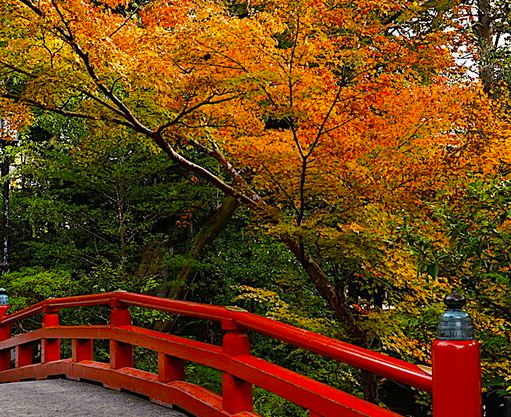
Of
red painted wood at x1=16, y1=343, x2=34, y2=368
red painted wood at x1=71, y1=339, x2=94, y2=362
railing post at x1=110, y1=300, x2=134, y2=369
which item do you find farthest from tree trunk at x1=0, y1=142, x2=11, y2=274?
railing post at x1=110, y1=300, x2=134, y2=369

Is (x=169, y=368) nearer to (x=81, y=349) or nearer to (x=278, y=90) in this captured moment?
(x=81, y=349)

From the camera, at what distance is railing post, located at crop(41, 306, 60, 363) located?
257 inches

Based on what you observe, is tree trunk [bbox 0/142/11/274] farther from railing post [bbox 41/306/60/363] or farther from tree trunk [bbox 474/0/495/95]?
tree trunk [bbox 474/0/495/95]

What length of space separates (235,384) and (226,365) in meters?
0.13

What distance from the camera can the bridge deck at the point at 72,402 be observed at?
14.7 feet

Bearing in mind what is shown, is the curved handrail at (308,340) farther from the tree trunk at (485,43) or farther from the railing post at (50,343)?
the tree trunk at (485,43)

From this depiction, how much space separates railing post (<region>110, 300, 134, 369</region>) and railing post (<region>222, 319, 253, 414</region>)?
1693mm

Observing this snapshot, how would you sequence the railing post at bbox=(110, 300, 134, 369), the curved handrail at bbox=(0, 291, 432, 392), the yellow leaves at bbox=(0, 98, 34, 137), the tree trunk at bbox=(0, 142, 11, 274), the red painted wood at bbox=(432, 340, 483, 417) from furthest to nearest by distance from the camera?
the tree trunk at bbox=(0, 142, 11, 274), the yellow leaves at bbox=(0, 98, 34, 137), the railing post at bbox=(110, 300, 134, 369), the curved handrail at bbox=(0, 291, 432, 392), the red painted wood at bbox=(432, 340, 483, 417)

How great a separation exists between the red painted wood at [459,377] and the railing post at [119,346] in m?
3.67

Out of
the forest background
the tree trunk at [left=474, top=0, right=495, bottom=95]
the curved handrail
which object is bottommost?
the curved handrail

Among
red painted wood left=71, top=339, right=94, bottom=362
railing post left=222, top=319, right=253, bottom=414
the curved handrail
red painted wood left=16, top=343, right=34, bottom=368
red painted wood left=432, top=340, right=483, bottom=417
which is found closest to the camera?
red painted wood left=432, top=340, right=483, bottom=417

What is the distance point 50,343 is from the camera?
21.6 feet

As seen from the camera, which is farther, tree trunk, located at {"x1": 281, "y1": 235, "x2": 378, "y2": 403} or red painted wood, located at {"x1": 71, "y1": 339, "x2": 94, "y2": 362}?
tree trunk, located at {"x1": 281, "y1": 235, "x2": 378, "y2": 403}

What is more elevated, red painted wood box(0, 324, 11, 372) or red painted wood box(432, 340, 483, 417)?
red painted wood box(432, 340, 483, 417)
